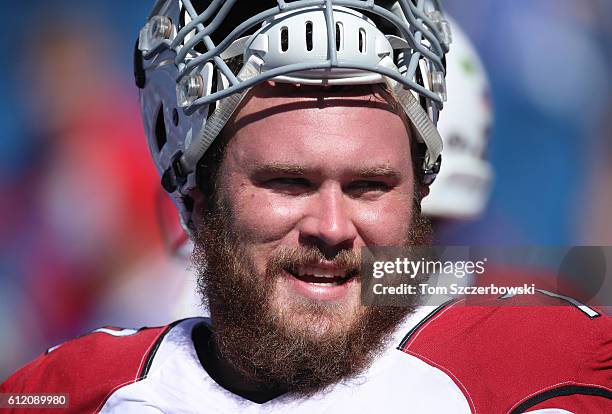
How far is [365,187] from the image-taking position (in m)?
1.11

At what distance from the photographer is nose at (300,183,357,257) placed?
1049 mm

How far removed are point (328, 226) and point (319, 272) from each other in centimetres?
7

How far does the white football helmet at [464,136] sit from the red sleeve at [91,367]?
653 millimetres

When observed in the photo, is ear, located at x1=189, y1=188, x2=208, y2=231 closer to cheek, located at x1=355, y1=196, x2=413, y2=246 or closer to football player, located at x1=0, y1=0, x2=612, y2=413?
football player, located at x1=0, y1=0, x2=612, y2=413

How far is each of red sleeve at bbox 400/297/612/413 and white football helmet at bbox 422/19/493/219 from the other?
1.76ft

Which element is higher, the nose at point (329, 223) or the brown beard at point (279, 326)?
the nose at point (329, 223)

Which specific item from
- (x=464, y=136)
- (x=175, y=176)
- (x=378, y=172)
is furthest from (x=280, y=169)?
(x=464, y=136)

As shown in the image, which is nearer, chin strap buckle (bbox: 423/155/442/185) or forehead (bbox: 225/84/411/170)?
forehead (bbox: 225/84/411/170)

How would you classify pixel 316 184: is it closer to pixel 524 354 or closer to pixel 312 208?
pixel 312 208

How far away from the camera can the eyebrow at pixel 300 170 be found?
1.07 metres

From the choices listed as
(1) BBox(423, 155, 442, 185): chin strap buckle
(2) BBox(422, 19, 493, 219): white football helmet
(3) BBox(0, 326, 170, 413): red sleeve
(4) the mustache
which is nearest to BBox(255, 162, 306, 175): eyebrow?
(4) the mustache

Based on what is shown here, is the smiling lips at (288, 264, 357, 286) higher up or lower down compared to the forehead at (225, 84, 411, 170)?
lower down

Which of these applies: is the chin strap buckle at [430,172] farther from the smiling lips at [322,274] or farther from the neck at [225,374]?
the neck at [225,374]

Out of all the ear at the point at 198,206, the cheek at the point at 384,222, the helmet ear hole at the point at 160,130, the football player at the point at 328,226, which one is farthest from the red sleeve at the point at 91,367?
the cheek at the point at 384,222
